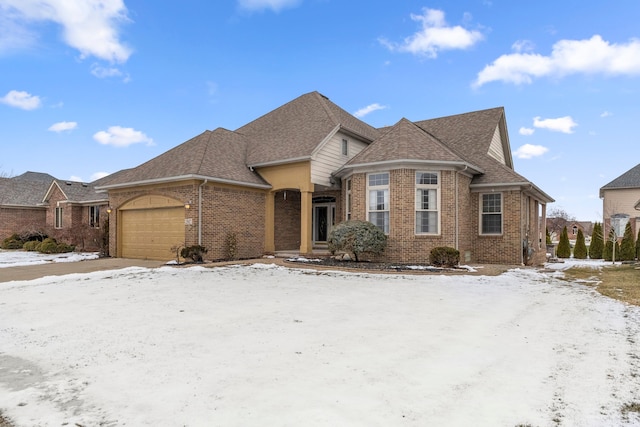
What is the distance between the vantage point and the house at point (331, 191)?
46.3 feet

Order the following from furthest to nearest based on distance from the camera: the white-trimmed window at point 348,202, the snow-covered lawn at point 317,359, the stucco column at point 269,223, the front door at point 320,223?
the front door at point 320,223, the stucco column at point 269,223, the white-trimmed window at point 348,202, the snow-covered lawn at point 317,359

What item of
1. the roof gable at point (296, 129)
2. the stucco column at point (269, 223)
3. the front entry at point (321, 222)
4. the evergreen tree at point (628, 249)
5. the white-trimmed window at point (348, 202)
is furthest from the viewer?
the evergreen tree at point (628, 249)

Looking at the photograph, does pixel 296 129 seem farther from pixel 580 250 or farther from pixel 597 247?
pixel 597 247

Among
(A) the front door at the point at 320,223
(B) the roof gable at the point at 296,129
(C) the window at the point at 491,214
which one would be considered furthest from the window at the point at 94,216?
(C) the window at the point at 491,214

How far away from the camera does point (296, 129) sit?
61.5 ft

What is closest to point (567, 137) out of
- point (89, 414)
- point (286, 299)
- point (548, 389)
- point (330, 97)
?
point (330, 97)

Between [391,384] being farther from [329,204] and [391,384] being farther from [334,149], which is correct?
[329,204]

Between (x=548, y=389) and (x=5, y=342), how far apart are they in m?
6.46

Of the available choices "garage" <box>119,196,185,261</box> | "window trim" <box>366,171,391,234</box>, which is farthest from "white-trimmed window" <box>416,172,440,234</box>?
"garage" <box>119,196,185,261</box>

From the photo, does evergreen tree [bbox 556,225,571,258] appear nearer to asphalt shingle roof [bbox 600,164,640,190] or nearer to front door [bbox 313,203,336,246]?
Answer: asphalt shingle roof [bbox 600,164,640,190]

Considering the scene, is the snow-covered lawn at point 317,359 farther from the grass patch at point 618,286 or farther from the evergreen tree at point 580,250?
the evergreen tree at point 580,250

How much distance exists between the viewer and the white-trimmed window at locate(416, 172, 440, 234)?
46.4 feet

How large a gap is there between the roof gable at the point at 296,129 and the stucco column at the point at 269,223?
165cm

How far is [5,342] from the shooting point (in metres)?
5.13
